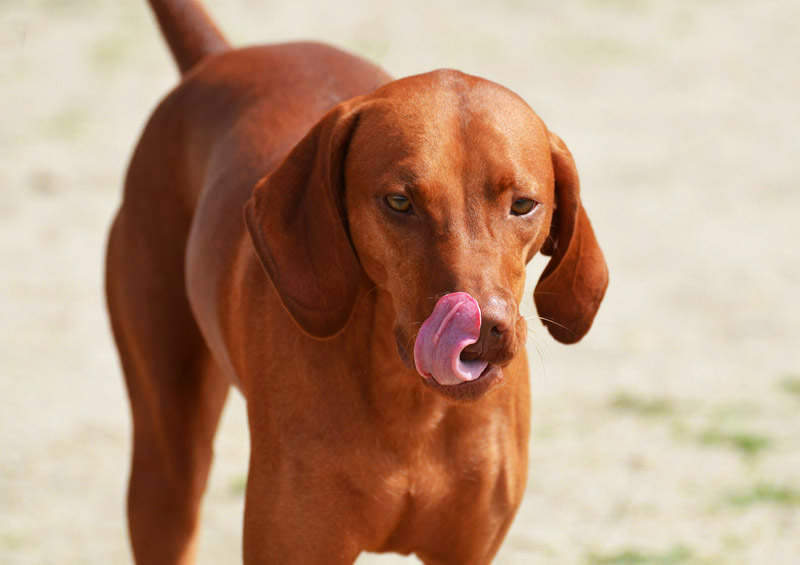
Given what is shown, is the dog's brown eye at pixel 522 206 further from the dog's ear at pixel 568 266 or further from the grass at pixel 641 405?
the grass at pixel 641 405

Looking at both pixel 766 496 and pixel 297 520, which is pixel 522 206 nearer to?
pixel 297 520

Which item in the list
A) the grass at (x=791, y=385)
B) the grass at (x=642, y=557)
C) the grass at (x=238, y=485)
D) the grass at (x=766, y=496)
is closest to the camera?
the grass at (x=642, y=557)

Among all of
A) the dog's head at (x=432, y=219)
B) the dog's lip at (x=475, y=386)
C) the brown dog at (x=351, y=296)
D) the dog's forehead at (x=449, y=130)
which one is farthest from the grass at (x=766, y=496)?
the dog's lip at (x=475, y=386)

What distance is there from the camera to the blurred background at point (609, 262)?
564 cm

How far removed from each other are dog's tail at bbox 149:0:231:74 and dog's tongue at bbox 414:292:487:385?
219cm

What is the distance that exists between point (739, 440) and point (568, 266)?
2885 mm

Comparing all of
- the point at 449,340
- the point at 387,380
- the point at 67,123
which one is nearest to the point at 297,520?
the point at 387,380

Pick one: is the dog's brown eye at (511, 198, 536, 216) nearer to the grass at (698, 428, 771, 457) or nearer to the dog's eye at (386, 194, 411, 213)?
the dog's eye at (386, 194, 411, 213)

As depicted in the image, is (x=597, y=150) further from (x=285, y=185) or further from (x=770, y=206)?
(x=285, y=185)

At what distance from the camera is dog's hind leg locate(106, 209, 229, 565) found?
4.31 m

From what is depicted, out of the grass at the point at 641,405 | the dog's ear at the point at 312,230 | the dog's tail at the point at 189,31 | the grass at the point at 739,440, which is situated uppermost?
the dog's tail at the point at 189,31

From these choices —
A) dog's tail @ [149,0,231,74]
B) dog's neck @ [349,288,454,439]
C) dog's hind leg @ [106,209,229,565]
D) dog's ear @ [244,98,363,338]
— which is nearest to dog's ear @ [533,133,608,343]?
dog's neck @ [349,288,454,439]

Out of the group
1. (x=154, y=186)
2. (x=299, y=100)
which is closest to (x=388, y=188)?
(x=299, y=100)

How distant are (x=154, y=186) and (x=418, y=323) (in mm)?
1694
